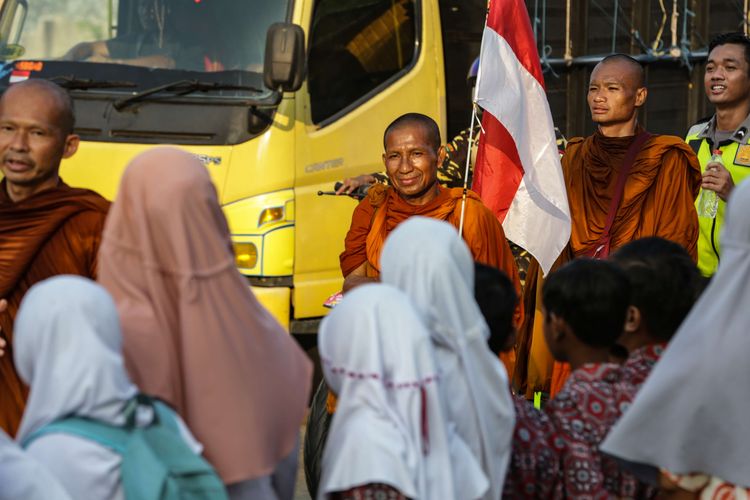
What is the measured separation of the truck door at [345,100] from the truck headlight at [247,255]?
0.26m

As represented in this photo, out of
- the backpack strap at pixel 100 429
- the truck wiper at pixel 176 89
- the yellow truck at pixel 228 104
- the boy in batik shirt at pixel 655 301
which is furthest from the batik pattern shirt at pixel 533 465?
the truck wiper at pixel 176 89

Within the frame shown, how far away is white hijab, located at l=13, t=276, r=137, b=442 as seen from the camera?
3.01m

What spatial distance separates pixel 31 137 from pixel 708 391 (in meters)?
2.29

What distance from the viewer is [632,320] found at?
13.0 ft

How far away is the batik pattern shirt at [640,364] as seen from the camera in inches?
151

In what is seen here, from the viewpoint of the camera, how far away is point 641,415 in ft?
11.6

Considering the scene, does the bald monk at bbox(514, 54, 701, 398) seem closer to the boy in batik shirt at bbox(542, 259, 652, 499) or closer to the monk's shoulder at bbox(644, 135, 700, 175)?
the monk's shoulder at bbox(644, 135, 700, 175)

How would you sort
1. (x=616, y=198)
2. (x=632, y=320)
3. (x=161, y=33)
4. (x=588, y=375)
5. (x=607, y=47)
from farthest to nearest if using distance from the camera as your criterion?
(x=607, y=47) < (x=161, y=33) < (x=616, y=198) < (x=632, y=320) < (x=588, y=375)

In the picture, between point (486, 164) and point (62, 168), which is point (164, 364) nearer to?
point (486, 164)

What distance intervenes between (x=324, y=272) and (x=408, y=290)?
4001mm

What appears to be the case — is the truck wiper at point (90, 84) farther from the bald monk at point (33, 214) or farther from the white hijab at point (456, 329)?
the white hijab at point (456, 329)

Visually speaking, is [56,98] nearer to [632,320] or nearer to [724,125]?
[632,320]

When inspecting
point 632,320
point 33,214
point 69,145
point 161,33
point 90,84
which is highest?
point 161,33

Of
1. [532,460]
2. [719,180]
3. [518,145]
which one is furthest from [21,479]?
[719,180]
